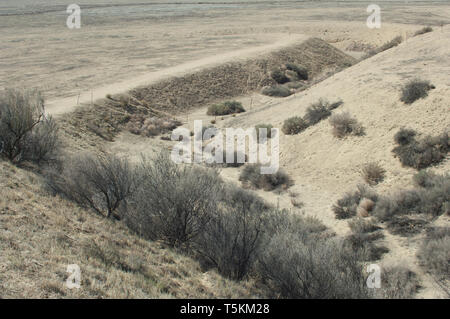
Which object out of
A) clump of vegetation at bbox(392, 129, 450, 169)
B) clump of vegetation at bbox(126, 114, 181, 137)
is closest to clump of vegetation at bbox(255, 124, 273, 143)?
clump of vegetation at bbox(126, 114, 181, 137)

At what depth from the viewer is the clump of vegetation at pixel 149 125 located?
25.0 meters

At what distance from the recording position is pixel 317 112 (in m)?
20.8

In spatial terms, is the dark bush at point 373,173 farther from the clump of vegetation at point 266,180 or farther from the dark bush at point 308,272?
the dark bush at point 308,272

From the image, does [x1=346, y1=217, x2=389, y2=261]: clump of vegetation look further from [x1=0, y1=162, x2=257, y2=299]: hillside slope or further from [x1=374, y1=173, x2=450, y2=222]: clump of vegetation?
[x1=0, y1=162, x2=257, y2=299]: hillside slope

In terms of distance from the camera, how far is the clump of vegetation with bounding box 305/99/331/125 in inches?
803

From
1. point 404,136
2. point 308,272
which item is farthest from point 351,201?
point 308,272

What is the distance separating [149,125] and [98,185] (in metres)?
14.1

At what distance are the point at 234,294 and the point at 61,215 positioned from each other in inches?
191

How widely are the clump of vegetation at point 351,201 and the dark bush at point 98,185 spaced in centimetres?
676

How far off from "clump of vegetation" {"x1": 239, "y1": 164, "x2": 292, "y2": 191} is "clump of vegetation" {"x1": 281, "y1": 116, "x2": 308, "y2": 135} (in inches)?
144

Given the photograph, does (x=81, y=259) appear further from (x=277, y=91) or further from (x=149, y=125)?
(x=277, y=91)

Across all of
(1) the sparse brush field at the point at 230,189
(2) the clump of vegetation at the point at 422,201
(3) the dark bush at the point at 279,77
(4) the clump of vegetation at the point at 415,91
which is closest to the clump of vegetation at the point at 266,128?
(1) the sparse brush field at the point at 230,189

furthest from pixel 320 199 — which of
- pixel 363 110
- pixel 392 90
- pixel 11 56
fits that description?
pixel 11 56
